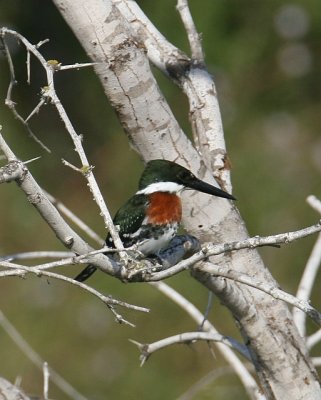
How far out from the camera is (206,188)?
3039 mm

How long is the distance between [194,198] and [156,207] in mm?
228

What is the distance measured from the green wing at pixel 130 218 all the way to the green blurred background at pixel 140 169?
2.46 metres

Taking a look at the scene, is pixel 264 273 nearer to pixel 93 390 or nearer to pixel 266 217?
pixel 93 390

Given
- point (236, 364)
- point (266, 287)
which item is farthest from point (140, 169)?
point (266, 287)

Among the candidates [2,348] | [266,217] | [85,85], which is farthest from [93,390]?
[85,85]

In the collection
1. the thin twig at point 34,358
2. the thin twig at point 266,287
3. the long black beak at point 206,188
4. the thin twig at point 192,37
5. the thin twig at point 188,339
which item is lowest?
the thin twig at point 34,358

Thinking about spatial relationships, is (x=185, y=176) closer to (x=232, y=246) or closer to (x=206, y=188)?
(x=206, y=188)

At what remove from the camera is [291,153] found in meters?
6.97

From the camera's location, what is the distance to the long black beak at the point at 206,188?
9.95 ft

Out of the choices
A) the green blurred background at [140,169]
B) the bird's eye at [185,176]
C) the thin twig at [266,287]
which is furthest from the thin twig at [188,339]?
the green blurred background at [140,169]

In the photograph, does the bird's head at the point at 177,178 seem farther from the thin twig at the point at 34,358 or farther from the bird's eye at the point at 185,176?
the thin twig at the point at 34,358

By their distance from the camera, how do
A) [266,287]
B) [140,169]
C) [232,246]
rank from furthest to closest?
[140,169], [266,287], [232,246]

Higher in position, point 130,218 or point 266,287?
point 130,218

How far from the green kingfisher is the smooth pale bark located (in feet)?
0.15
